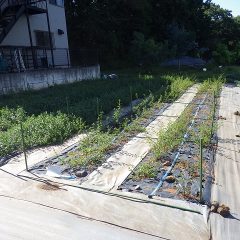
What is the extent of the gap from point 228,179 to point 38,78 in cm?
945

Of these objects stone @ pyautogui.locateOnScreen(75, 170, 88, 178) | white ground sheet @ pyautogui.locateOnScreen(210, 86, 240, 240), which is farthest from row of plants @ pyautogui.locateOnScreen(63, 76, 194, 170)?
white ground sheet @ pyautogui.locateOnScreen(210, 86, 240, 240)

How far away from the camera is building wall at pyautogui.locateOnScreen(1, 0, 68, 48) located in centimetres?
1344

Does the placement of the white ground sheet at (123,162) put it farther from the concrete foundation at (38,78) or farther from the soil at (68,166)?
the concrete foundation at (38,78)

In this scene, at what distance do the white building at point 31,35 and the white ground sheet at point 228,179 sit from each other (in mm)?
8205

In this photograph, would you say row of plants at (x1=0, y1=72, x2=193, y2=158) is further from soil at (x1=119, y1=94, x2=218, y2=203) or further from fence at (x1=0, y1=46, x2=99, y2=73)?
fence at (x1=0, y1=46, x2=99, y2=73)

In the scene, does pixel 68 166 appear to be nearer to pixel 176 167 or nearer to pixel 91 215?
pixel 91 215

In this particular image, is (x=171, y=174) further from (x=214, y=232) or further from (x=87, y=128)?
(x=87, y=128)

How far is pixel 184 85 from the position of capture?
14.0 m

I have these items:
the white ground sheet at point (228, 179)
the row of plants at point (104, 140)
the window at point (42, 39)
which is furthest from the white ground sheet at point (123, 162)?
the window at point (42, 39)

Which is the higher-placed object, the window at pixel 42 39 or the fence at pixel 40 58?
the window at pixel 42 39

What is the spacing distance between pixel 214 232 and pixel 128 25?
1006 inches

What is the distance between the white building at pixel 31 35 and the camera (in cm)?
1216

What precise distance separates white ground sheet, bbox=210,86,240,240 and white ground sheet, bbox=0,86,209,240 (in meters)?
0.18

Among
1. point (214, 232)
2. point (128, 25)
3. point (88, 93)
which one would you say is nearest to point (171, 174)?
point (214, 232)
